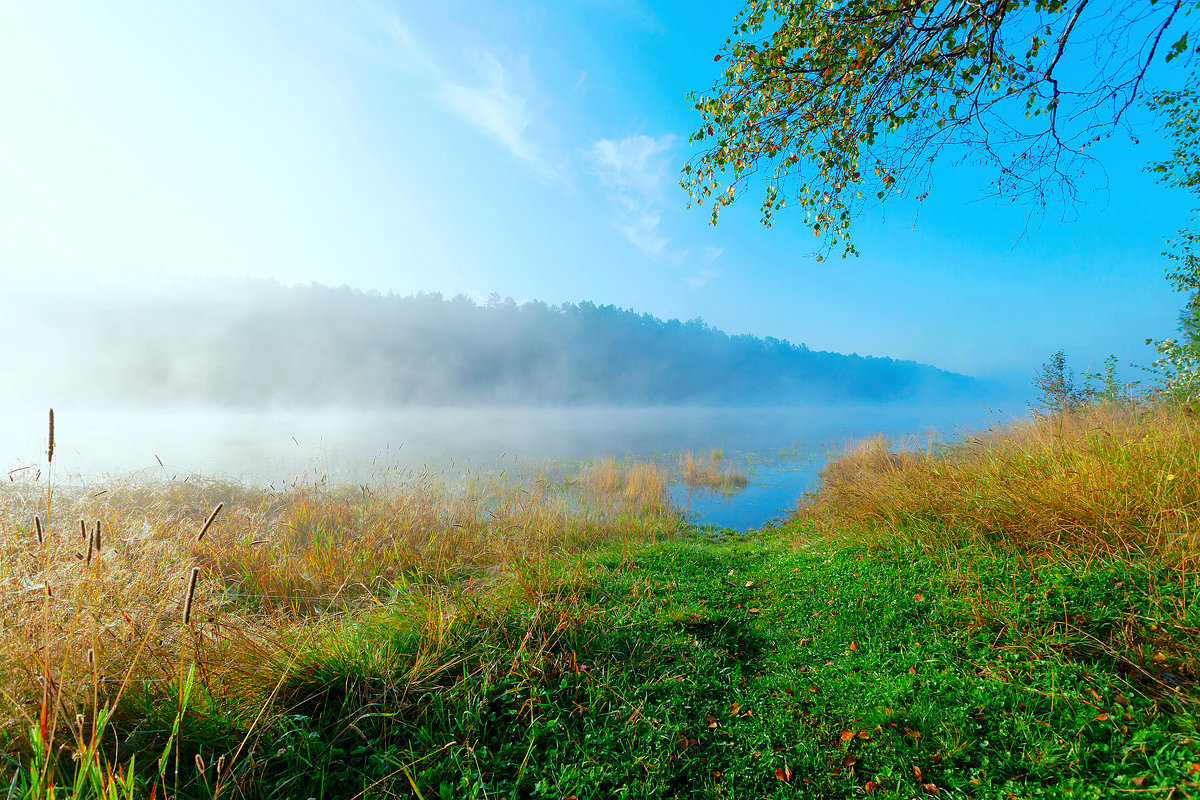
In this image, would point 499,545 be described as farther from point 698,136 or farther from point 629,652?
point 698,136

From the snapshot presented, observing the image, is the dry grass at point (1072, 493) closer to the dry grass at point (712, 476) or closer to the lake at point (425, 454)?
the lake at point (425, 454)

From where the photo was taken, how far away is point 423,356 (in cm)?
8350

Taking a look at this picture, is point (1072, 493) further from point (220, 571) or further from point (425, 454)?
point (425, 454)

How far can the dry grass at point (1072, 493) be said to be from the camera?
3172 millimetres

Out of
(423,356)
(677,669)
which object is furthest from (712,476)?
(423,356)

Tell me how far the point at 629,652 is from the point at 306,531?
5.77 metres

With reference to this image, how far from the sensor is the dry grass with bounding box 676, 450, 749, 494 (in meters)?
14.7

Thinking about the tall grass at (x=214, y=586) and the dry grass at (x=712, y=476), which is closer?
the tall grass at (x=214, y=586)

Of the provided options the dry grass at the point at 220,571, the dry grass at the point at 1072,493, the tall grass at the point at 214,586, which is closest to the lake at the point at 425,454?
the dry grass at the point at 220,571

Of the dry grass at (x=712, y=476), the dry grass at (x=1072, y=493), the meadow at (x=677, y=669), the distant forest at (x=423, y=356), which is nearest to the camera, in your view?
the meadow at (x=677, y=669)

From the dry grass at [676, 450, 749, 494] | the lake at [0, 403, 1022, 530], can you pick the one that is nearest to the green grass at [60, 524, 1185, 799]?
the lake at [0, 403, 1022, 530]

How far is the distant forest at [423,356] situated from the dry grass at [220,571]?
70487 mm

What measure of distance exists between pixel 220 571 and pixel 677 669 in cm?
393

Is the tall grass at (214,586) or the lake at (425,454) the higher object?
the tall grass at (214,586)
